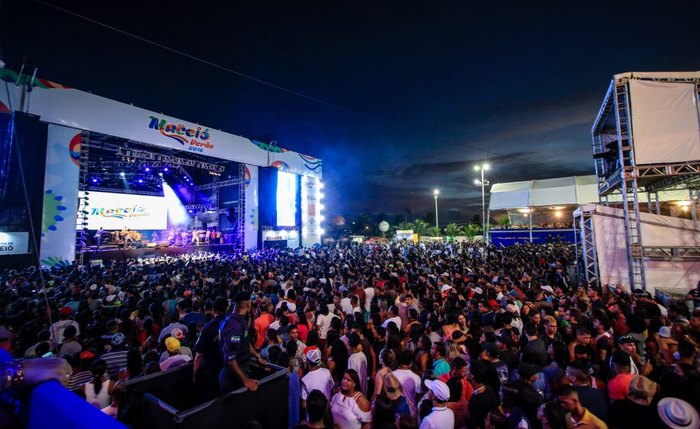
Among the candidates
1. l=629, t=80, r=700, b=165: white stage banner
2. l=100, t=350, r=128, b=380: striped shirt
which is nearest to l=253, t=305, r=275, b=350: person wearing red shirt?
l=100, t=350, r=128, b=380: striped shirt

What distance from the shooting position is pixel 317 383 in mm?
3557

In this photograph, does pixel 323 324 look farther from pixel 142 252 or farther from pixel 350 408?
pixel 142 252

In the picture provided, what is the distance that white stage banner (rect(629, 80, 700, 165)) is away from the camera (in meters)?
9.84

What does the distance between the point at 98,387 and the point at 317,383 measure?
2247 millimetres

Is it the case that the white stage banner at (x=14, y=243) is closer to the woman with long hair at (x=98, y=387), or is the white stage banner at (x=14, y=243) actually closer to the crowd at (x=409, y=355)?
the crowd at (x=409, y=355)

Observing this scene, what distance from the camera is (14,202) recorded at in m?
12.9

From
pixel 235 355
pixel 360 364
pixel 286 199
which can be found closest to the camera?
pixel 235 355

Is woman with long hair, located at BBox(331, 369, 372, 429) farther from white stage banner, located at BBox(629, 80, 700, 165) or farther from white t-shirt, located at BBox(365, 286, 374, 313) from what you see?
white stage banner, located at BBox(629, 80, 700, 165)

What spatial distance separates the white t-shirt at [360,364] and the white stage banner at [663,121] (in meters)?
11.2

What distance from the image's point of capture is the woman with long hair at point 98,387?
10.8ft

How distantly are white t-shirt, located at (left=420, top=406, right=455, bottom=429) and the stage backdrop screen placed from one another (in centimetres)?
2316

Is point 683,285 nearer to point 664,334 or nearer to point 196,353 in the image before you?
point 664,334

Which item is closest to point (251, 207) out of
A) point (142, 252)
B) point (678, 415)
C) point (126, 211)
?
point (142, 252)

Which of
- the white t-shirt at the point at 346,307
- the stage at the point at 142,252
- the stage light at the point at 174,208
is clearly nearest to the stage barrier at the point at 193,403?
the white t-shirt at the point at 346,307
